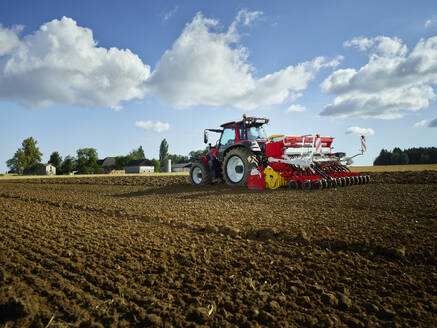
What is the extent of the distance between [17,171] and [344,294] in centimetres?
7587

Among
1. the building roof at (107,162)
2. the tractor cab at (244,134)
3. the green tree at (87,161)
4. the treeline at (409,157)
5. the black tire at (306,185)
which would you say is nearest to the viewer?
the black tire at (306,185)

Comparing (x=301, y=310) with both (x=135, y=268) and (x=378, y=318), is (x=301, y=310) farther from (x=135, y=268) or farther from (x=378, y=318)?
(x=135, y=268)

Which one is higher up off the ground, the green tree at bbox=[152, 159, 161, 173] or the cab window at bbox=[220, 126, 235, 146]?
the green tree at bbox=[152, 159, 161, 173]

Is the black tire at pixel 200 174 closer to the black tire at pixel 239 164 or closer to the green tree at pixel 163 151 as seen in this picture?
the black tire at pixel 239 164

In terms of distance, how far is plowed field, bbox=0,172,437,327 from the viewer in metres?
1.67

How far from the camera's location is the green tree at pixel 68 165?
67.5 m

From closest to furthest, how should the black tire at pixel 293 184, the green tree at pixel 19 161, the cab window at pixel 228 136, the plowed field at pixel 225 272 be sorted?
1. the plowed field at pixel 225 272
2. the black tire at pixel 293 184
3. the cab window at pixel 228 136
4. the green tree at pixel 19 161

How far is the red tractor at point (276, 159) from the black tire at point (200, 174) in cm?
4

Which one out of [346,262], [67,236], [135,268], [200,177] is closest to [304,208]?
[346,262]

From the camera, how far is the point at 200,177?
11.1 meters

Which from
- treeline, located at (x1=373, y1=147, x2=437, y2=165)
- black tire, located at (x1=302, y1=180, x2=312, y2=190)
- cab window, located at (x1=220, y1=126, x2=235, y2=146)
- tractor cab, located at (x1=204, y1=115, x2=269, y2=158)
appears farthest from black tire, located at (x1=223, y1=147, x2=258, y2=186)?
treeline, located at (x1=373, y1=147, x2=437, y2=165)

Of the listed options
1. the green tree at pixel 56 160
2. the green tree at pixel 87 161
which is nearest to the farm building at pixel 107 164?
the green tree at pixel 87 161

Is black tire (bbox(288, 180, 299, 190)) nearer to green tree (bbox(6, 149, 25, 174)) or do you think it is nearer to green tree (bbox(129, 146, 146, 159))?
green tree (bbox(6, 149, 25, 174))

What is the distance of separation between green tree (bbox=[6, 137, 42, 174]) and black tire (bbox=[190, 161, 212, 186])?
6368cm
